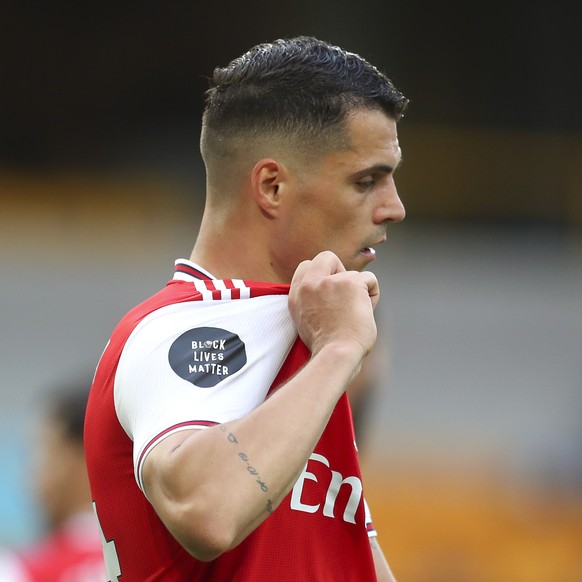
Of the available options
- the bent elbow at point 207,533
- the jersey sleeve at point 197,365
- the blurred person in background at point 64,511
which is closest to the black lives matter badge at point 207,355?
the jersey sleeve at point 197,365

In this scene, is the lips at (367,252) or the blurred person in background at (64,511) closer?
the lips at (367,252)

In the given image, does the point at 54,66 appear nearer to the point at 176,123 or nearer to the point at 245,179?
the point at 176,123

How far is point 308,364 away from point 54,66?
9302 mm

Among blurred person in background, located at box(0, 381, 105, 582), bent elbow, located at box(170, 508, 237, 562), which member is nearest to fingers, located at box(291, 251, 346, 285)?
bent elbow, located at box(170, 508, 237, 562)

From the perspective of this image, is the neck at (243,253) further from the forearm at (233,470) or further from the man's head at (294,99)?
the forearm at (233,470)

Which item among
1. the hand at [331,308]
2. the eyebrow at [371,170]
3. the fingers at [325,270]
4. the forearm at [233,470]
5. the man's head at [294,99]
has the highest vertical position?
the man's head at [294,99]

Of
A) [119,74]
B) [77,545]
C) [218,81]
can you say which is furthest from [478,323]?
[218,81]

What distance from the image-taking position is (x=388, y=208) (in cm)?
212

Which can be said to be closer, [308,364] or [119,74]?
[308,364]

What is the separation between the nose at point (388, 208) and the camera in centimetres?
211

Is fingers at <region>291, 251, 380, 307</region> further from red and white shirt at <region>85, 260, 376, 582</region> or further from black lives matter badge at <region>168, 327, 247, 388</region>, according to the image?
black lives matter badge at <region>168, 327, 247, 388</region>

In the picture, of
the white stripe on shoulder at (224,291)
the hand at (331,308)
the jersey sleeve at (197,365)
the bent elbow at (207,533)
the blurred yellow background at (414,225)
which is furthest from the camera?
the blurred yellow background at (414,225)

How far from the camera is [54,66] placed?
34.4ft

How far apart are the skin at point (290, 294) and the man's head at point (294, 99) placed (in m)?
0.03
